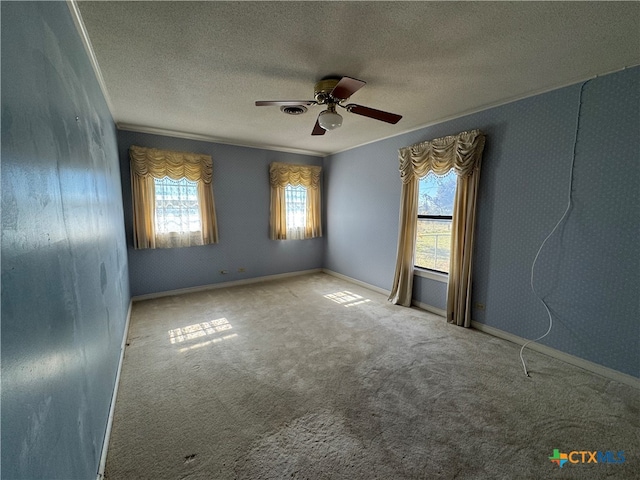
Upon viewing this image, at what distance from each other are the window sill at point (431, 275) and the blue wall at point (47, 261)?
348cm

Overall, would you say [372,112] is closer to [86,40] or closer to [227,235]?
[86,40]

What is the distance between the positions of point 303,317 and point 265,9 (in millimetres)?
3032

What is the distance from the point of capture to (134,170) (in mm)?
3695

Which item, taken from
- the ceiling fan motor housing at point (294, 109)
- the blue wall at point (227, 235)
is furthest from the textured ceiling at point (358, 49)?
the blue wall at point (227, 235)

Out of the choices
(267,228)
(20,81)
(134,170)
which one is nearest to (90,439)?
(20,81)

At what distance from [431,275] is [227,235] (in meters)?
3.39

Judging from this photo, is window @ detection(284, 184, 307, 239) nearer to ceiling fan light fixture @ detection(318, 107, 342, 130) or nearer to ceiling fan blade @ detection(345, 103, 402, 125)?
ceiling fan light fixture @ detection(318, 107, 342, 130)

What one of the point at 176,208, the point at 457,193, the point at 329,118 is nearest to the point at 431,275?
the point at 457,193

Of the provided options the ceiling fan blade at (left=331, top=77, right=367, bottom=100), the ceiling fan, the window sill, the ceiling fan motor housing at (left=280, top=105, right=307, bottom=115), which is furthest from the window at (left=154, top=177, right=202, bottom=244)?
the window sill

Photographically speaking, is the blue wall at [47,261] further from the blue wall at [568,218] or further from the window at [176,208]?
the blue wall at [568,218]

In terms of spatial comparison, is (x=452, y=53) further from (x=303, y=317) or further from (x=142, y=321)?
(x=142, y=321)

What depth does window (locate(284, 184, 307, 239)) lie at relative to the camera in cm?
516

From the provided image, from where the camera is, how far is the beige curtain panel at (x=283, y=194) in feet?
16.0

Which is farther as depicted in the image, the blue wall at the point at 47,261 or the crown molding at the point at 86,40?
the crown molding at the point at 86,40
